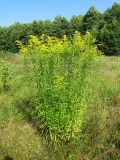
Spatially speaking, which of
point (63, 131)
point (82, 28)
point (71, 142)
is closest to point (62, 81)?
point (63, 131)

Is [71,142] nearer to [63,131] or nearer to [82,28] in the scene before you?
[63,131]

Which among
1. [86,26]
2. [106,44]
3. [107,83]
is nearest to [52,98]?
[107,83]

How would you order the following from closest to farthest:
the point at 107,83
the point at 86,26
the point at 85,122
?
the point at 85,122 → the point at 107,83 → the point at 86,26

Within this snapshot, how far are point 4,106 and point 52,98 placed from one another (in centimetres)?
304

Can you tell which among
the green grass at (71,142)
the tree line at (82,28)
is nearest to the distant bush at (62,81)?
the green grass at (71,142)

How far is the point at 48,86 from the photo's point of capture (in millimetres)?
8602

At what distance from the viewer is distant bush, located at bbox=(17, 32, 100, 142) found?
8562 millimetres

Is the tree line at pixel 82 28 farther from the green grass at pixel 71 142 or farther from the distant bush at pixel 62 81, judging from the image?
the distant bush at pixel 62 81

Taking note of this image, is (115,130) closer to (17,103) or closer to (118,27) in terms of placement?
(17,103)

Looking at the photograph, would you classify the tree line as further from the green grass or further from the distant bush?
the distant bush

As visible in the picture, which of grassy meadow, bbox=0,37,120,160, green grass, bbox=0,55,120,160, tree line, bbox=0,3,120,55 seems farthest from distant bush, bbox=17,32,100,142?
tree line, bbox=0,3,120,55

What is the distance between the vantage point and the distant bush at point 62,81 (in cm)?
856

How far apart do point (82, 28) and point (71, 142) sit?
1562 inches

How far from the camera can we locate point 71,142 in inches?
343
